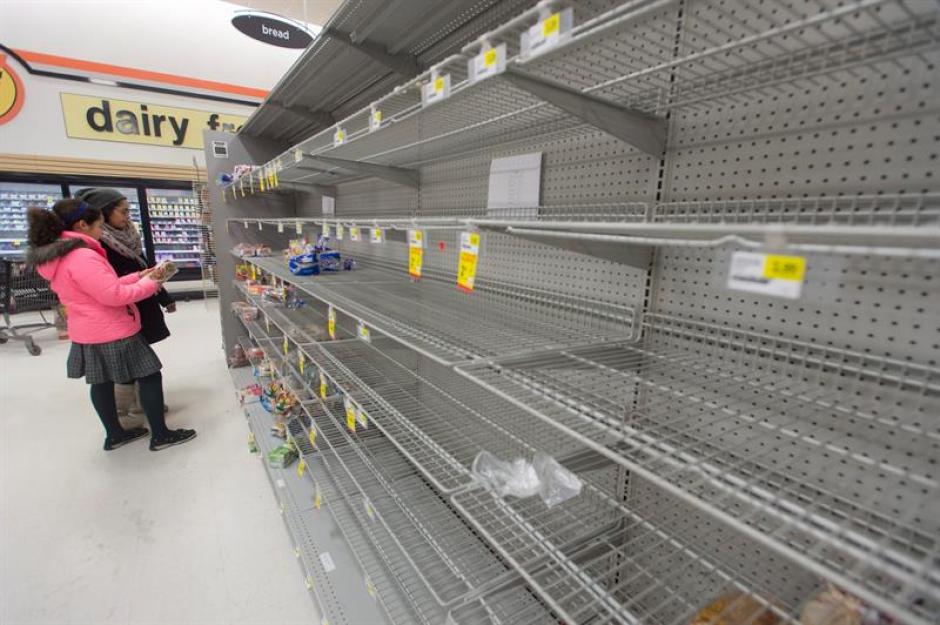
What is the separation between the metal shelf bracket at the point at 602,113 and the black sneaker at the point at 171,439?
3453mm

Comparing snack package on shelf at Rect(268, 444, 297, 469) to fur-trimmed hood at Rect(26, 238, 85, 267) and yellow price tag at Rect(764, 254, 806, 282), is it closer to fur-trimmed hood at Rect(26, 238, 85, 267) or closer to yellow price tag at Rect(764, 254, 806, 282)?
fur-trimmed hood at Rect(26, 238, 85, 267)

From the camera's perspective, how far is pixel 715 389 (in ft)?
3.10

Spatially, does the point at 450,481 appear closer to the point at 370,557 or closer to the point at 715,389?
the point at 370,557

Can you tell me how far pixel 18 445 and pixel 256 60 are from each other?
650 cm

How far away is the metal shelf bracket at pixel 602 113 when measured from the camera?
815mm

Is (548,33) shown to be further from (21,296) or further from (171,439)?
(21,296)

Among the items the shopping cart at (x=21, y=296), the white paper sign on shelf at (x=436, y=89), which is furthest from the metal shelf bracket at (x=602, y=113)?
the shopping cart at (x=21, y=296)

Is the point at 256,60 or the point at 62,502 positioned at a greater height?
the point at 256,60

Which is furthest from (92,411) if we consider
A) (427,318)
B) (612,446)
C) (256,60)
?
(256,60)

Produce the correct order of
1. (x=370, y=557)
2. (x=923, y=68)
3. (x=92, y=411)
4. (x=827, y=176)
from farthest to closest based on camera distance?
(x=92, y=411), (x=370, y=557), (x=827, y=176), (x=923, y=68)

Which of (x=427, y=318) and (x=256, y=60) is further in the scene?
(x=256, y=60)

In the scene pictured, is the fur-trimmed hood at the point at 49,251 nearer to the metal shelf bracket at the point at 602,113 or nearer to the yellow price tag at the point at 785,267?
the metal shelf bracket at the point at 602,113

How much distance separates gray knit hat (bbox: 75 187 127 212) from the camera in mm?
2693

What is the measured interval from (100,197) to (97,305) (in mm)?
755
